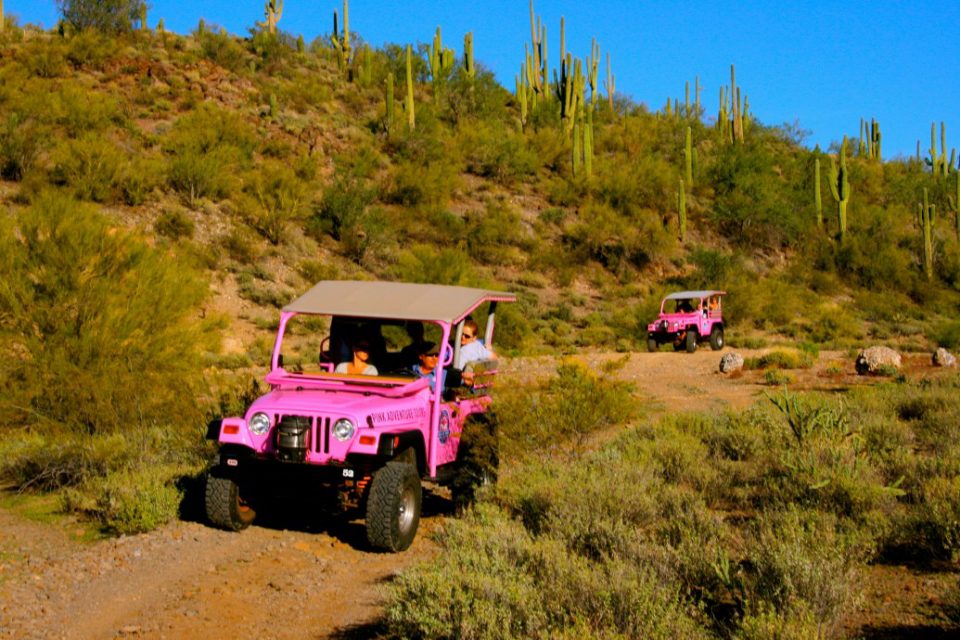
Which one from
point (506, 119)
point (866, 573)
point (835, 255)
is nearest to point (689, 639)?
point (866, 573)

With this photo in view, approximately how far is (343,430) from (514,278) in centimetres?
2947

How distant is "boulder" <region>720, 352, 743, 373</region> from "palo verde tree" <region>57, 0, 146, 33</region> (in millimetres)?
35387

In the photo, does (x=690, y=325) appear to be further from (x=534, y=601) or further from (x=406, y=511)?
(x=534, y=601)

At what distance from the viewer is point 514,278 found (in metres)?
36.2

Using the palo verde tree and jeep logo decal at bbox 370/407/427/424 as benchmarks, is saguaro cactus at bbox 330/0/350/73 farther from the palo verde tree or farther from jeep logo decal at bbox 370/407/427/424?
jeep logo decal at bbox 370/407/427/424

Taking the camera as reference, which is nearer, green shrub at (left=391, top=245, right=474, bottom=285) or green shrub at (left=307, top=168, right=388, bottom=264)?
green shrub at (left=391, top=245, right=474, bottom=285)

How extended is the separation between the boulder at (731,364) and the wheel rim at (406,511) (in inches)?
589

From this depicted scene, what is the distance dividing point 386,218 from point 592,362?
15014mm

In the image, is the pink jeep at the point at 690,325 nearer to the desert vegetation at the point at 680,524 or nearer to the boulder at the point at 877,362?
the boulder at the point at 877,362

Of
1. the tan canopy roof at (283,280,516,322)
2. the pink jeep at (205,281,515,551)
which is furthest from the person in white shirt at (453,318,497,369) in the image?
the tan canopy roof at (283,280,516,322)

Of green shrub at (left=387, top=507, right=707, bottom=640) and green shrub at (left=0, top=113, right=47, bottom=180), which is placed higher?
green shrub at (left=0, top=113, right=47, bottom=180)

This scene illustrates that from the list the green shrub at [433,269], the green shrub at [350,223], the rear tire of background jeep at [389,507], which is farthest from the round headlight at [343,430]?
the green shrub at [350,223]

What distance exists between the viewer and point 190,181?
3241 cm

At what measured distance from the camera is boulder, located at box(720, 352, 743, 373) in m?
21.0
